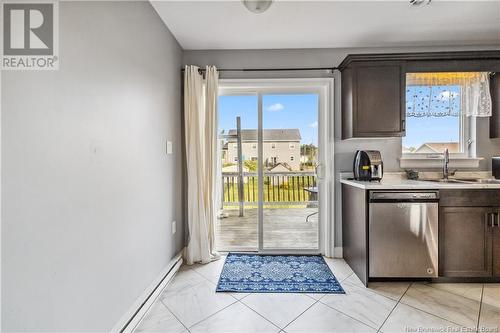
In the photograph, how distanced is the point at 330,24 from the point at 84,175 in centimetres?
243

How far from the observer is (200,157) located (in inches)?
104

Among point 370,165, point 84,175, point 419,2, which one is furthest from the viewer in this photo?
point 370,165

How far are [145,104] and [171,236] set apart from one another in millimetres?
1365

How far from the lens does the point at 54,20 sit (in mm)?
1091

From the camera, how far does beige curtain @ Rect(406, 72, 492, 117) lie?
255 centimetres

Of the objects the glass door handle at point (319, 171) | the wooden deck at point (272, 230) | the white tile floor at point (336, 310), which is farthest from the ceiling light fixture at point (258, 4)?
the white tile floor at point (336, 310)

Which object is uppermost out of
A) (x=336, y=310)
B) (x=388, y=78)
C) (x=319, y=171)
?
(x=388, y=78)

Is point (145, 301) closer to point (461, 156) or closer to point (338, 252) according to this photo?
point (338, 252)

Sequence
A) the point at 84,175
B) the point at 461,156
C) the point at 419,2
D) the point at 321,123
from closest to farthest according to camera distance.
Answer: the point at 84,175
the point at 419,2
the point at 461,156
the point at 321,123

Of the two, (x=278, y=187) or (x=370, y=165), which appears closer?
(x=370, y=165)

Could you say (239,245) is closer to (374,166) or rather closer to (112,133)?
(374,166)

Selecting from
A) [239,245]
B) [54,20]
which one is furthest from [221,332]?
[54,20]

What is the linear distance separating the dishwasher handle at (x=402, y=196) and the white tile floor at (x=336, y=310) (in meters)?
0.81

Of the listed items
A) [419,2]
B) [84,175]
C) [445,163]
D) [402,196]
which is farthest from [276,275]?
[419,2]
